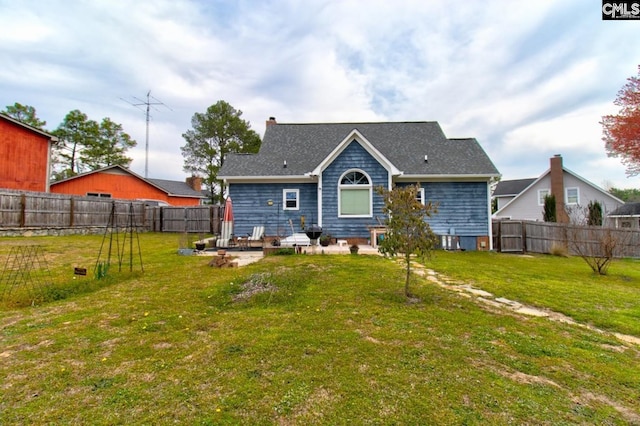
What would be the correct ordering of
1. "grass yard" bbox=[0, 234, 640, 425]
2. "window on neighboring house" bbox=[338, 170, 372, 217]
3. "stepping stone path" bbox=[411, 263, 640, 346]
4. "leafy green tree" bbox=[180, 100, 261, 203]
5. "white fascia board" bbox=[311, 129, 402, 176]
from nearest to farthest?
"grass yard" bbox=[0, 234, 640, 425]
"stepping stone path" bbox=[411, 263, 640, 346]
"white fascia board" bbox=[311, 129, 402, 176]
"window on neighboring house" bbox=[338, 170, 372, 217]
"leafy green tree" bbox=[180, 100, 261, 203]

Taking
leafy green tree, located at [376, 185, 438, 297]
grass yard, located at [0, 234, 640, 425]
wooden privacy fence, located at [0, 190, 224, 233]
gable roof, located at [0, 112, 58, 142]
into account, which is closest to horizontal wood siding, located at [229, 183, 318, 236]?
wooden privacy fence, located at [0, 190, 224, 233]

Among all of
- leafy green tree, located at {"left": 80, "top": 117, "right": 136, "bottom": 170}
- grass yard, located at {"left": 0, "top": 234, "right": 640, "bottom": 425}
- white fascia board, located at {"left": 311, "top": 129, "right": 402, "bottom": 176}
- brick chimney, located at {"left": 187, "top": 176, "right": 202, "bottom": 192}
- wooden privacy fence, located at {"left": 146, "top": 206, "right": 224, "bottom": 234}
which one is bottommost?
grass yard, located at {"left": 0, "top": 234, "right": 640, "bottom": 425}

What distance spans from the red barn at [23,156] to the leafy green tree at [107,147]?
51.1 feet

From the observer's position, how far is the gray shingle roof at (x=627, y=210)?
23795mm

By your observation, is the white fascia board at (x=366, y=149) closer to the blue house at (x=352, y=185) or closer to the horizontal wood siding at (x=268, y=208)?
the blue house at (x=352, y=185)

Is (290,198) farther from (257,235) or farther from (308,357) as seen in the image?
(308,357)

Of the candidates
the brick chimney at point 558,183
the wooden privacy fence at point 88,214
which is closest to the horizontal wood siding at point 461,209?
the wooden privacy fence at point 88,214

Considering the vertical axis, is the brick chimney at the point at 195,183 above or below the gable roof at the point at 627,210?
above

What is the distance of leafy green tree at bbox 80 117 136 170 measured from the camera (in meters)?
34.7

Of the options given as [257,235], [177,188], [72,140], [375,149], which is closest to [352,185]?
[375,149]

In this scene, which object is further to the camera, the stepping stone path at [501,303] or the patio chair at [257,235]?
the patio chair at [257,235]

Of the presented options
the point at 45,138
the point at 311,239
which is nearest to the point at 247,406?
the point at 311,239

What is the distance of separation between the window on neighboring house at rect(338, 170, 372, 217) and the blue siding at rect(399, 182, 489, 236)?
9.53ft

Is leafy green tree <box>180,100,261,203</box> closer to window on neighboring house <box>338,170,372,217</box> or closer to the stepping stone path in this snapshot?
window on neighboring house <box>338,170,372,217</box>
